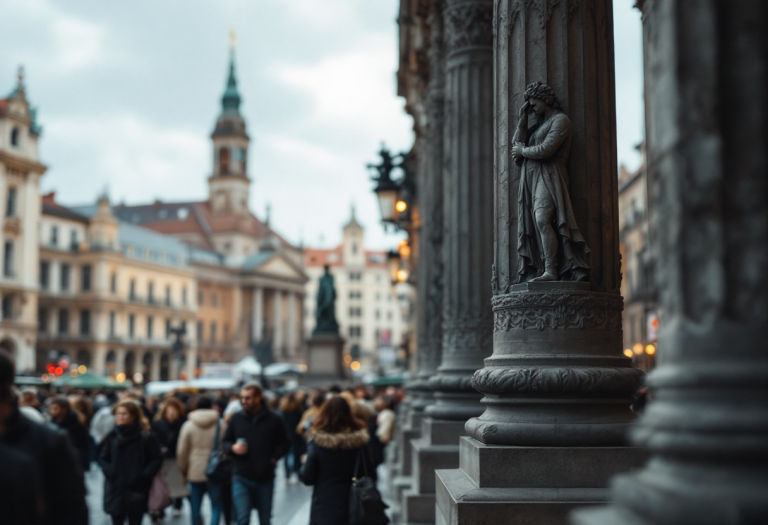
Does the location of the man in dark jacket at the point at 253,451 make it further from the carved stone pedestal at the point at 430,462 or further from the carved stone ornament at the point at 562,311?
the carved stone ornament at the point at 562,311

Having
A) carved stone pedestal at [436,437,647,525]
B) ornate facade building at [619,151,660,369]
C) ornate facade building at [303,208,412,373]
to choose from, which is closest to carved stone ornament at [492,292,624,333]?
carved stone pedestal at [436,437,647,525]

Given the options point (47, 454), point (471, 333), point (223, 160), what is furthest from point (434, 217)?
point (223, 160)

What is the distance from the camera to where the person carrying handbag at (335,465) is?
8.13m

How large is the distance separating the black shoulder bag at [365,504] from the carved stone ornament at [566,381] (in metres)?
2.20

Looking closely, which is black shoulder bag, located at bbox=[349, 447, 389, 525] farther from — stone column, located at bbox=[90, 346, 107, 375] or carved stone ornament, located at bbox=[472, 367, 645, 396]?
stone column, located at bbox=[90, 346, 107, 375]

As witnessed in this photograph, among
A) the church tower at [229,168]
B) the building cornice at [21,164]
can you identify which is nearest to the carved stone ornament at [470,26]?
the building cornice at [21,164]

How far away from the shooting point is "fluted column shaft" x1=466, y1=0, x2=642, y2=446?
245 inches

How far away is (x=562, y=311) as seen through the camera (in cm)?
641

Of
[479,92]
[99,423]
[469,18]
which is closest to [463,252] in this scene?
[479,92]

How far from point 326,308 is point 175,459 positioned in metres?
20.1

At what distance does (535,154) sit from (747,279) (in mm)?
3877

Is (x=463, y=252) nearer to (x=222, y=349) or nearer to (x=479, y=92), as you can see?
(x=479, y=92)

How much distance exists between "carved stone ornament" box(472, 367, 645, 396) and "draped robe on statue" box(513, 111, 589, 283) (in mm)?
670

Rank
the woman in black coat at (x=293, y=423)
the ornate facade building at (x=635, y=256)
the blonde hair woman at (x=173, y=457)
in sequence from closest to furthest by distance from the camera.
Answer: the blonde hair woman at (x=173, y=457), the woman in black coat at (x=293, y=423), the ornate facade building at (x=635, y=256)
